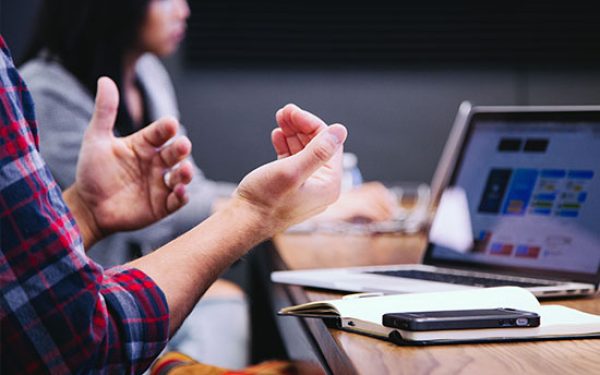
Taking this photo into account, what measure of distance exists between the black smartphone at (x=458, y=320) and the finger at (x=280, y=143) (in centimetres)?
47

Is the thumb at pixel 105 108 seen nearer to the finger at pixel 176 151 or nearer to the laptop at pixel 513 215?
the finger at pixel 176 151

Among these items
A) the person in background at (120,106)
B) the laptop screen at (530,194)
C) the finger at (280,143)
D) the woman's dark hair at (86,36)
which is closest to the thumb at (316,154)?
the finger at (280,143)

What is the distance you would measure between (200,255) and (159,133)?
1.61 ft

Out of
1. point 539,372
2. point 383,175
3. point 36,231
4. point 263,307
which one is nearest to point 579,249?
point 539,372

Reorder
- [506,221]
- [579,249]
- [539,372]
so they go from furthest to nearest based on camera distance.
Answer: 1. [506,221]
2. [579,249]
3. [539,372]

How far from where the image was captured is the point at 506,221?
156cm

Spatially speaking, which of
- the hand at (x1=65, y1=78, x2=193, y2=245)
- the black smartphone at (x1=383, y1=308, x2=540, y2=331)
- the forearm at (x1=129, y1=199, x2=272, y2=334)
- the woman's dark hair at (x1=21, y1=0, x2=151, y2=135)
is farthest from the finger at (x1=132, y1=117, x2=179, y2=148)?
the woman's dark hair at (x1=21, y1=0, x2=151, y2=135)

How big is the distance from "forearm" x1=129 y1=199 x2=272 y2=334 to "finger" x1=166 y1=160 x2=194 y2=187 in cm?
35

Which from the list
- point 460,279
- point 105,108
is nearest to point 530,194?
point 460,279

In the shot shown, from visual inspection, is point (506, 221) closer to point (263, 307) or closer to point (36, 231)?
point (36, 231)

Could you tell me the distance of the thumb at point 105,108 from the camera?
157 centimetres

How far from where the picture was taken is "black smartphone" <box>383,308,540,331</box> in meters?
0.95

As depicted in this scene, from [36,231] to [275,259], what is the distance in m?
0.97

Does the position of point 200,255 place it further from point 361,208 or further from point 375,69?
point 375,69
